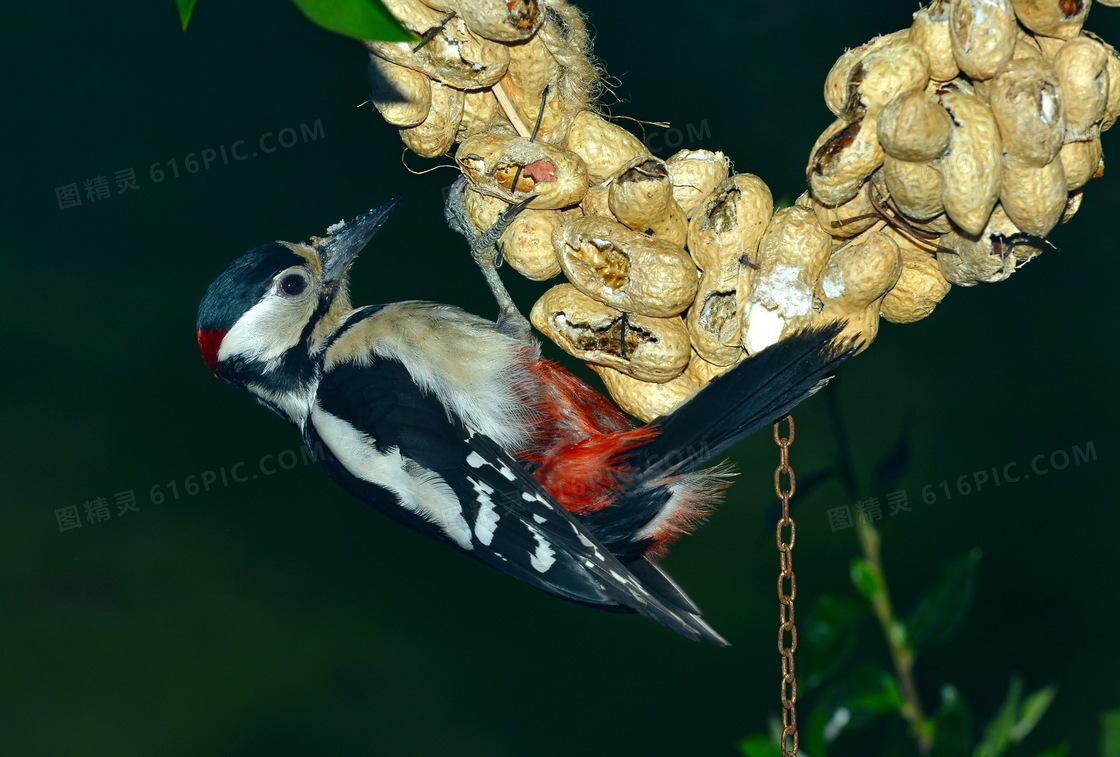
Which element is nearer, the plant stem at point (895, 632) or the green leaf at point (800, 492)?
the green leaf at point (800, 492)

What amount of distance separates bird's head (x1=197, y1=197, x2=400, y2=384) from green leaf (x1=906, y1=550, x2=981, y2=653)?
0.94m

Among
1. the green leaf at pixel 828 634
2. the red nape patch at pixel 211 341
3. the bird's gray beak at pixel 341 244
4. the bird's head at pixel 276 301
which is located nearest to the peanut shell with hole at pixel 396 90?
the bird's head at pixel 276 301

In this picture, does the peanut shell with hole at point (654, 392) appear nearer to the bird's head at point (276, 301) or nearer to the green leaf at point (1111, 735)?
the bird's head at point (276, 301)

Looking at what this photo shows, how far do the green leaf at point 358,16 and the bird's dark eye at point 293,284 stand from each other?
966 mm

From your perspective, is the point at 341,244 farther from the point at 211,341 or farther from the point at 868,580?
the point at 868,580

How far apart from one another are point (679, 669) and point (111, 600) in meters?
1.56

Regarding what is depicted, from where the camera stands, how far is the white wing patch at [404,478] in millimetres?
1692

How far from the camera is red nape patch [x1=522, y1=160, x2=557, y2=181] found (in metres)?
1.44

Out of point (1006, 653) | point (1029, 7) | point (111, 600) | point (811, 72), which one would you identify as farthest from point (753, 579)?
point (1029, 7)

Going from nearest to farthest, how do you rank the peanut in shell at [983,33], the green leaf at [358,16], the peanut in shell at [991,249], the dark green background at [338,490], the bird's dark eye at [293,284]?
the green leaf at [358,16], the peanut in shell at [983,33], the peanut in shell at [991,249], the bird's dark eye at [293,284], the dark green background at [338,490]

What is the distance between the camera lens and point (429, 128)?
1522mm

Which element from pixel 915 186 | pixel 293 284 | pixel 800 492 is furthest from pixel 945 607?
pixel 293 284

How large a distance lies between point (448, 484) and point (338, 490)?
1.56 metres

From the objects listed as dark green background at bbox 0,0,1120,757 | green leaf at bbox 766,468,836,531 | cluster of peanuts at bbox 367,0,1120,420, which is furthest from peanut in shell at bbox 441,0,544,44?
dark green background at bbox 0,0,1120,757
